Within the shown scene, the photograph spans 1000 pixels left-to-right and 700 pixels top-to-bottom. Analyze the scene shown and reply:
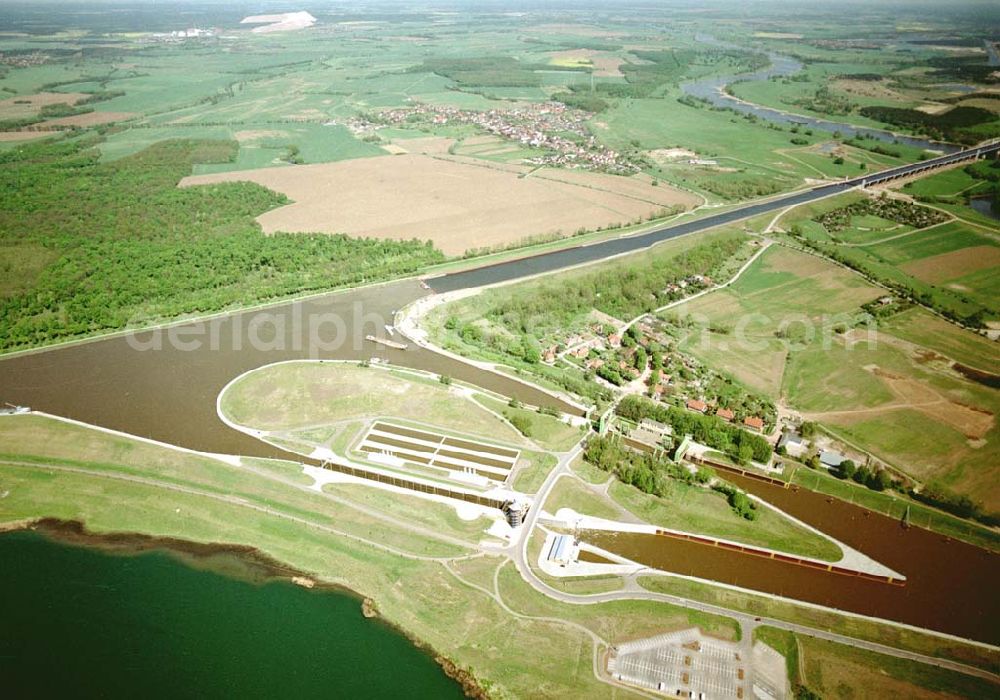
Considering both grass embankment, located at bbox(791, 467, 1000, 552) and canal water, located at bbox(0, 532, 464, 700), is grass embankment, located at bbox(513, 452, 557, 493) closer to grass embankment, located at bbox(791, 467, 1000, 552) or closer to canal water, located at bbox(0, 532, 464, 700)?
canal water, located at bbox(0, 532, 464, 700)

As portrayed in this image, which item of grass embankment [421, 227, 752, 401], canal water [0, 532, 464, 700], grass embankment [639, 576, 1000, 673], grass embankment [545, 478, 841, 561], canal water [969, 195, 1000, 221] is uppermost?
canal water [969, 195, 1000, 221]

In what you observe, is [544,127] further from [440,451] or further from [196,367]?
[440,451]

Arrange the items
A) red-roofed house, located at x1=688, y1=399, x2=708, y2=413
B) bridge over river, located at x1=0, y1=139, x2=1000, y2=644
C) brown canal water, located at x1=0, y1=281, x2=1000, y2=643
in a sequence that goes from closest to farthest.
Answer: brown canal water, located at x1=0, y1=281, x2=1000, y2=643, bridge over river, located at x1=0, y1=139, x2=1000, y2=644, red-roofed house, located at x1=688, y1=399, x2=708, y2=413

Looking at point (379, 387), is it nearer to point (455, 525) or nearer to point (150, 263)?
point (455, 525)

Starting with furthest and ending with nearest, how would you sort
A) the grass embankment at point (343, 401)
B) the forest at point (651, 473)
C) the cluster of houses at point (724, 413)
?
the grass embankment at point (343, 401)
the cluster of houses at point (724, 413)
the forest at point (651, 473)

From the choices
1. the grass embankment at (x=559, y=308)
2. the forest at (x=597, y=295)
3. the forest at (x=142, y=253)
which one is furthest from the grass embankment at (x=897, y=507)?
the forest at (x=142, y=253)

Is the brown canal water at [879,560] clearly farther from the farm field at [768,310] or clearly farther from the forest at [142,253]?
the forest at [142,253]

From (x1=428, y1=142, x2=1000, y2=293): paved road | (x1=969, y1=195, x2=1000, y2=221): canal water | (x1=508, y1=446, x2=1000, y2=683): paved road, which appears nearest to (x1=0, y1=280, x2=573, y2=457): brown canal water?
(x1=428, y1=142, x2=1000, y2=293): paved road

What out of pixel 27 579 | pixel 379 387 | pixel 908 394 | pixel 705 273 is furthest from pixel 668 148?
pixel 27 579
